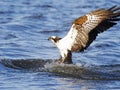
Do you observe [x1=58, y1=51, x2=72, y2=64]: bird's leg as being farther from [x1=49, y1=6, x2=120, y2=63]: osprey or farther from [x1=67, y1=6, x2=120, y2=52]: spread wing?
[x1=67, y1=6, x2=120, y2=52]: spread wing

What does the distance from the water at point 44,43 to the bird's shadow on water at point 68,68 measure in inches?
3.1

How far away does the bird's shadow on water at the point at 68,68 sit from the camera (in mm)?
12008

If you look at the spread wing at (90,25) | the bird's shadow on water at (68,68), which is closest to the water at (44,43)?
the bird's shadow on water at (68,68)

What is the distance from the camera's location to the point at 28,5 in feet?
69.2

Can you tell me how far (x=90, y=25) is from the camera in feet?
38.9

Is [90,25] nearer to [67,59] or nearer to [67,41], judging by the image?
[67,41]

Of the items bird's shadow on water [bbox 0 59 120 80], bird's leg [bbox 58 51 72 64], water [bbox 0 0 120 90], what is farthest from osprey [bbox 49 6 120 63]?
water [bbox 0 0 120 90]

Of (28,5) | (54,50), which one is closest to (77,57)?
(54,50)

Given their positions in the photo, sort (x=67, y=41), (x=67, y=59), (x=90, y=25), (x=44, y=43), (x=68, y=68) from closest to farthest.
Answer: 1. (x=90, y=25)
2. (x=67, y=41)
3. (x=68, y=68)
4. (x=67, y=59)
5. (x=44, y=43)

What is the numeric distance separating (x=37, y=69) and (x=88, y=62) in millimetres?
1351

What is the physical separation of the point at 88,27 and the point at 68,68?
100cm

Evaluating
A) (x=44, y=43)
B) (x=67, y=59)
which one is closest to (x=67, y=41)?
(x=67, y=59)

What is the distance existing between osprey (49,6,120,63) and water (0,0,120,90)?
625 mm

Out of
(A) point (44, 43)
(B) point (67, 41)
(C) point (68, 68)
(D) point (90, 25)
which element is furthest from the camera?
(A) point (44, 43)
